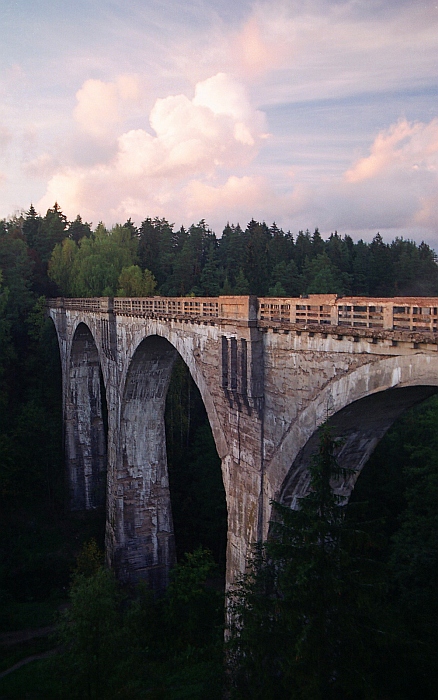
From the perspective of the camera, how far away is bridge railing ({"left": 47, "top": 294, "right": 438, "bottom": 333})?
10227 millimetres

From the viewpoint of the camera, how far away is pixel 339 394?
11.6 meters

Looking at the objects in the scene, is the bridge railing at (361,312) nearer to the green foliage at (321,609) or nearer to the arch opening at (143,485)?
the green foliage at (321,609)

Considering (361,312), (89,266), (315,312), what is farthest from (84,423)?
(361,312)

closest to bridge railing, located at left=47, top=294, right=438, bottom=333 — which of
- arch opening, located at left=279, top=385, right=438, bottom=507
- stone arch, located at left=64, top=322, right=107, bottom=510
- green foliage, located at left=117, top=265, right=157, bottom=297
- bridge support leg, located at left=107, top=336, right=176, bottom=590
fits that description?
arch opening, located at left=279, top=385, right=438, bottom=507

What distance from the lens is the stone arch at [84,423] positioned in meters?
39.6

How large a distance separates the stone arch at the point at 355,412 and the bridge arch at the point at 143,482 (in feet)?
47.0

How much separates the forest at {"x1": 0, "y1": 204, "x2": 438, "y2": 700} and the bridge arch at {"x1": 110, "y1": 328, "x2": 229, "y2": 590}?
173cm

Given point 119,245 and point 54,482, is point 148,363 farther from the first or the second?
point 119,245

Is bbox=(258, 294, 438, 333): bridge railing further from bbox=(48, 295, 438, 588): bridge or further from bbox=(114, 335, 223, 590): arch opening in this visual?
bbox=(114, 335, 223, 590): arch opening

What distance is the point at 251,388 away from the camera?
47.6 ft

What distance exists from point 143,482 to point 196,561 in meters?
5.26

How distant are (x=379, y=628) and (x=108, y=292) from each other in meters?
43.1

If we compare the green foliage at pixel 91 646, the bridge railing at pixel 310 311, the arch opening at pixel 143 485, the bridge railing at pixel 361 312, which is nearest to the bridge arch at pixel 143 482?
the arch opening at pixel 143 485

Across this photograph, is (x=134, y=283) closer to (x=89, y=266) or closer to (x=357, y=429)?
(x=89, y=266)
